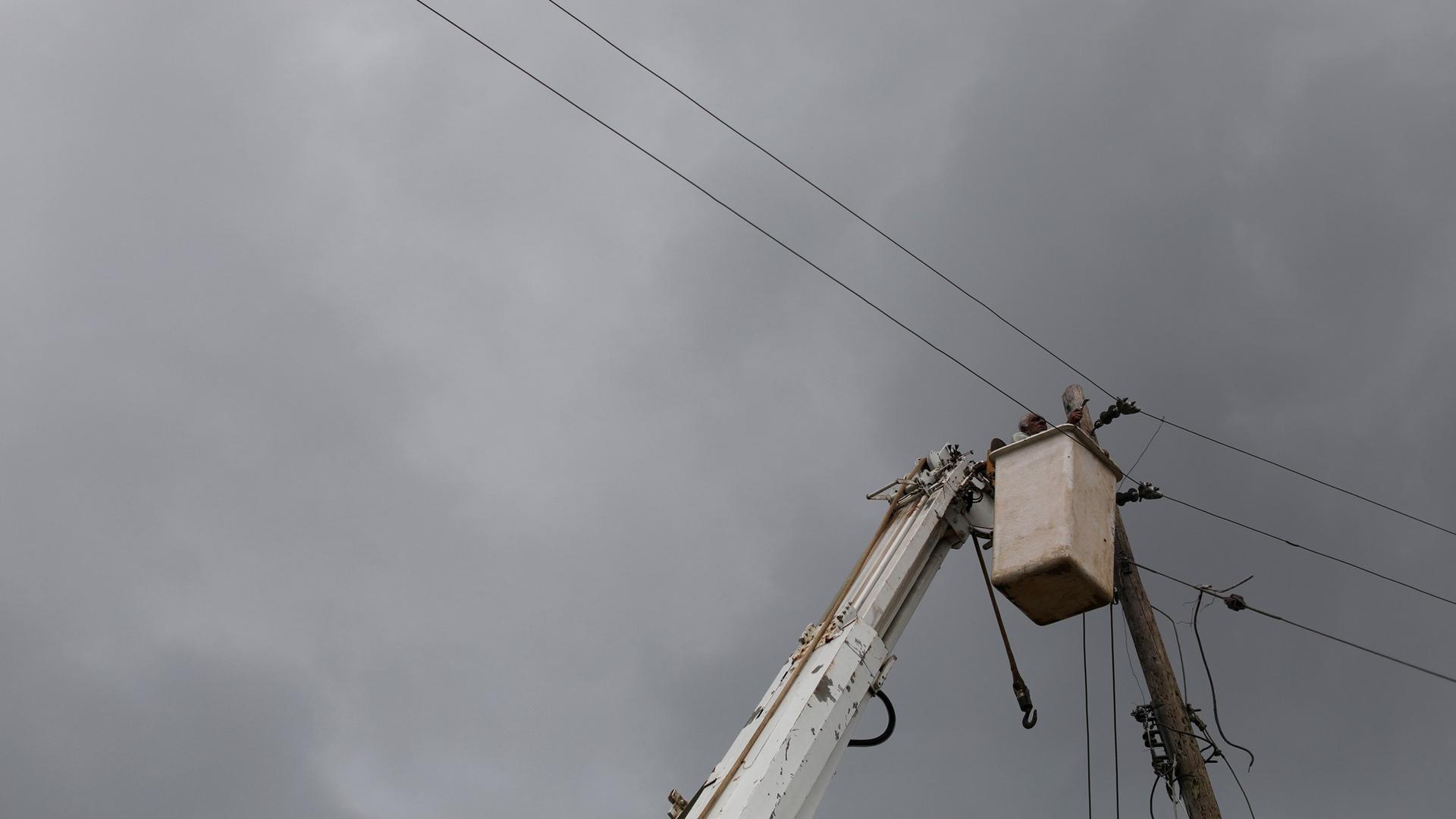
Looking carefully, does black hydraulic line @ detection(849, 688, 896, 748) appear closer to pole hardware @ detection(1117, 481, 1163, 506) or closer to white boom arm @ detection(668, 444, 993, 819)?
white boom arm @ detection(668, 444, 993, 819)

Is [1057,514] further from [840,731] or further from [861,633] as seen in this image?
[840,731]

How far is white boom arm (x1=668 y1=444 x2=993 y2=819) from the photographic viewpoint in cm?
540

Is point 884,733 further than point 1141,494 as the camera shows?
No

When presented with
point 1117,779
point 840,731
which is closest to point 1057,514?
point 840,731

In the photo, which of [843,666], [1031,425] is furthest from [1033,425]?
[843,666]

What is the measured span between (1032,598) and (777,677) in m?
1.58

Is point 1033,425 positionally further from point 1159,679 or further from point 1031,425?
point 1159,679

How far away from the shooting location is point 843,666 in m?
5.98

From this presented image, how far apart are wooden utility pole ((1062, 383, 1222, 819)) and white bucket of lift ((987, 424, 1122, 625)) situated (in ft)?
5.80

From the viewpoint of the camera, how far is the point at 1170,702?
900 centimetres

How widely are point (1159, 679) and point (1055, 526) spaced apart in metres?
3.69

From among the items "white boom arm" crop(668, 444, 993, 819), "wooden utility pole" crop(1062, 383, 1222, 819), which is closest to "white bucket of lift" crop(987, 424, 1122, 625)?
"white boom arm" crop(668, 444, 993, 819)

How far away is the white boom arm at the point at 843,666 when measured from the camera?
5.40 meters

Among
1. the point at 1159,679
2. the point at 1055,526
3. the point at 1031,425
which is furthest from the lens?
the point at 1159,679
